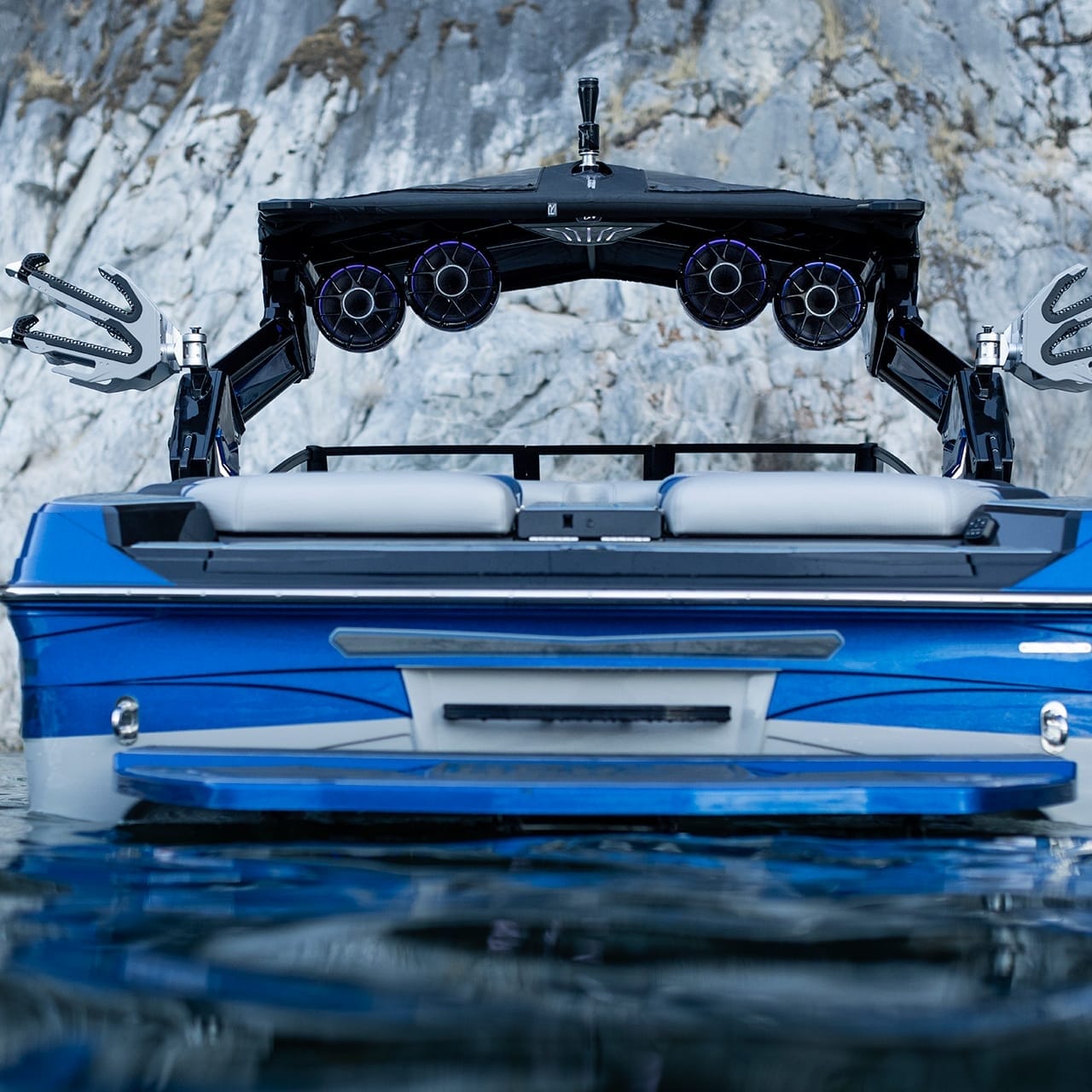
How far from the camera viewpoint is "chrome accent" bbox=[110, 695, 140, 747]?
7.06ft

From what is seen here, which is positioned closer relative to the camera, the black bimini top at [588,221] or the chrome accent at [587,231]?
the black bimini top at [588,221]

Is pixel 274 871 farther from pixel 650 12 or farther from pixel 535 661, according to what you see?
pixel 650 12

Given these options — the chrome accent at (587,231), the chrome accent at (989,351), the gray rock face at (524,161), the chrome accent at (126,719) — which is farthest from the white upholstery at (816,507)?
the gray rock face at (524,161)

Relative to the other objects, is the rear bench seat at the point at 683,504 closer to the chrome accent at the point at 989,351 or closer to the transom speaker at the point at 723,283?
the chrome accent at the point at 989,351

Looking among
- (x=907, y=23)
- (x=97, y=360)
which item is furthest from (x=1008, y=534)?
(x=907, y=23)

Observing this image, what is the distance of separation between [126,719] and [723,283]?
8.86ft

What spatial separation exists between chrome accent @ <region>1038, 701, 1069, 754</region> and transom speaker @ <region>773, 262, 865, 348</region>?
218 centimetres

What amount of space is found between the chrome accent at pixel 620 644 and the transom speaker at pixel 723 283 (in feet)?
7.01

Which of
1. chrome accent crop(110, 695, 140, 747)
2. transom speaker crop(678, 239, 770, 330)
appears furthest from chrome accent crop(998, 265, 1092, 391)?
chrome accent crop(110, 695, 140, 747)

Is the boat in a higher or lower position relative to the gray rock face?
lower

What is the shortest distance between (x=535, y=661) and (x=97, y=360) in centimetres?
226

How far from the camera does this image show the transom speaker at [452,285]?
13.5 feet

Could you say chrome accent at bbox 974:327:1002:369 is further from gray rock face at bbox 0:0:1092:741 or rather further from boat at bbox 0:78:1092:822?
gray rock face at bbox 0:0:1092:741

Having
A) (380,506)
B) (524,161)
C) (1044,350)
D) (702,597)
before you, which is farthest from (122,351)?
(524,161)
